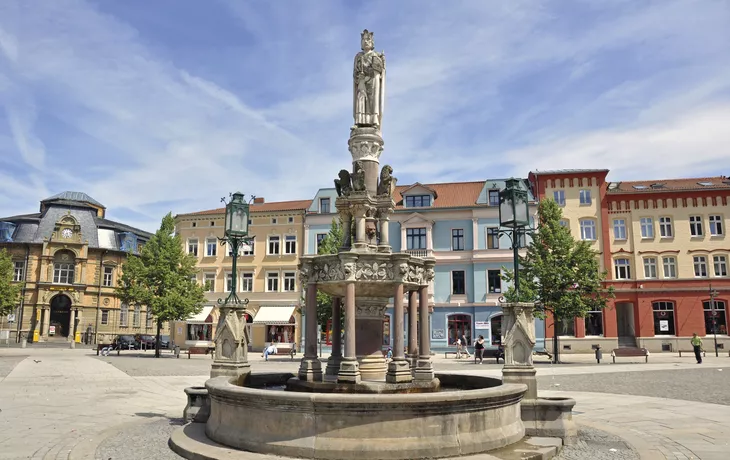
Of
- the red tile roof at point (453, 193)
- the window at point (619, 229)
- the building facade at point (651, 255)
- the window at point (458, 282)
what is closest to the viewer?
the building facade at point (651, 255)

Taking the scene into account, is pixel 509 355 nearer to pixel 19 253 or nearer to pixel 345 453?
pixel 345 453

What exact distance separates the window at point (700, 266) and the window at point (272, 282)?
31.7 metres

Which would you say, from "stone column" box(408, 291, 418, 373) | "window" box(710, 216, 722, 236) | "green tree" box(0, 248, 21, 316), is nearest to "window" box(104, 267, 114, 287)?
"green tree" box(0, 248, 21, 316)

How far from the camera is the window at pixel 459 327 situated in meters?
42.5

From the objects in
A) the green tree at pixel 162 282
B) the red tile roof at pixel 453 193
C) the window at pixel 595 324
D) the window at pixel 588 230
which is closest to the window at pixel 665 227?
the window at pixel 588 230

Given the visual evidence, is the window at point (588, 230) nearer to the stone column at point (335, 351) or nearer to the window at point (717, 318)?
the window at point (717, 318)

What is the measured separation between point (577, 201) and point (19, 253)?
52.5 m

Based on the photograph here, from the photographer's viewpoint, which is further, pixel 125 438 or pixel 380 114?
pixel 380 114

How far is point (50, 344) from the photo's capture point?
52844 mm

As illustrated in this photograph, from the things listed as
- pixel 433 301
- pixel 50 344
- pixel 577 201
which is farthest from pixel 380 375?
pixel 50 344

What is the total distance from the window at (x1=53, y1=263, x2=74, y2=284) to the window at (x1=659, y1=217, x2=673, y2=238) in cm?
5426

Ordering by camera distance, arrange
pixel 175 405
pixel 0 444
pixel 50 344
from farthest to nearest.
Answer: pixel 50 344 → pixel 175 405 → pixel 0 444

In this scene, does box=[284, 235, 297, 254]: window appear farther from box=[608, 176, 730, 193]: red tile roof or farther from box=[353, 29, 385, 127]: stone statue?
box=[353, 29, 385, 127]: stone statue

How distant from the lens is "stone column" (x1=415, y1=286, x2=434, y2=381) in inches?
430
